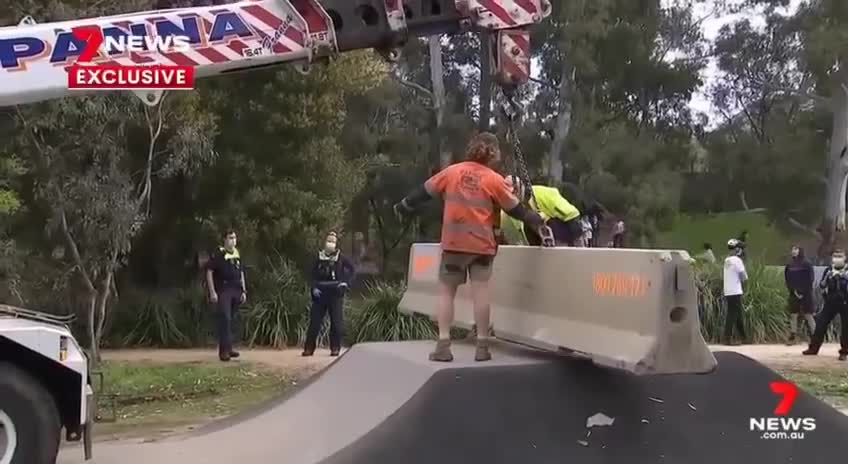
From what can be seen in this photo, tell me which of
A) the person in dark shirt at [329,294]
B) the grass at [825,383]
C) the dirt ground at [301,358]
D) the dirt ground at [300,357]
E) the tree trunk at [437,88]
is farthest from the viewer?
the tree trunk at [437,88]

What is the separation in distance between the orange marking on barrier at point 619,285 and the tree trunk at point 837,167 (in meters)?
36.6

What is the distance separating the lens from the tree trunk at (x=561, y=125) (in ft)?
104

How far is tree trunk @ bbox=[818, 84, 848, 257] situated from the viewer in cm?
4050

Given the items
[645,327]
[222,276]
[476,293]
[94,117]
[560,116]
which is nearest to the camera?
[645,327]

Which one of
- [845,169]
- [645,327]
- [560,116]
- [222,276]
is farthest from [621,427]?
[845,169]

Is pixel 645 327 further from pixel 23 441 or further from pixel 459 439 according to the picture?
pixel 23 441

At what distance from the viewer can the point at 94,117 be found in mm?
12570

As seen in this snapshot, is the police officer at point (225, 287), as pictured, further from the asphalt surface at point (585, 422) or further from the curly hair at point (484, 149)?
the asphalt surface at point (585, 422)

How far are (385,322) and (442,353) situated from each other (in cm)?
1180

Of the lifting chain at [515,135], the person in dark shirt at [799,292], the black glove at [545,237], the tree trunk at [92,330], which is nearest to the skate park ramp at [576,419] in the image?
the black glove at [545,237]

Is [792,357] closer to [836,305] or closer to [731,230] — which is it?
[836,305]

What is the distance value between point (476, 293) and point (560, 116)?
89.2ft

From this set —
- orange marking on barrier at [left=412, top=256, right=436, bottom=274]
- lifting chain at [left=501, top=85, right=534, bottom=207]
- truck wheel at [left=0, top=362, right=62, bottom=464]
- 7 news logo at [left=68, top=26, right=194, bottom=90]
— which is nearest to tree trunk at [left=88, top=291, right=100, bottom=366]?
orange marking on barrier at [left=412, top=256, right=436, bottom=274]

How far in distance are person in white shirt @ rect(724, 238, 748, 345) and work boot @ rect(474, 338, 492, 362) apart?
42.1 feet
